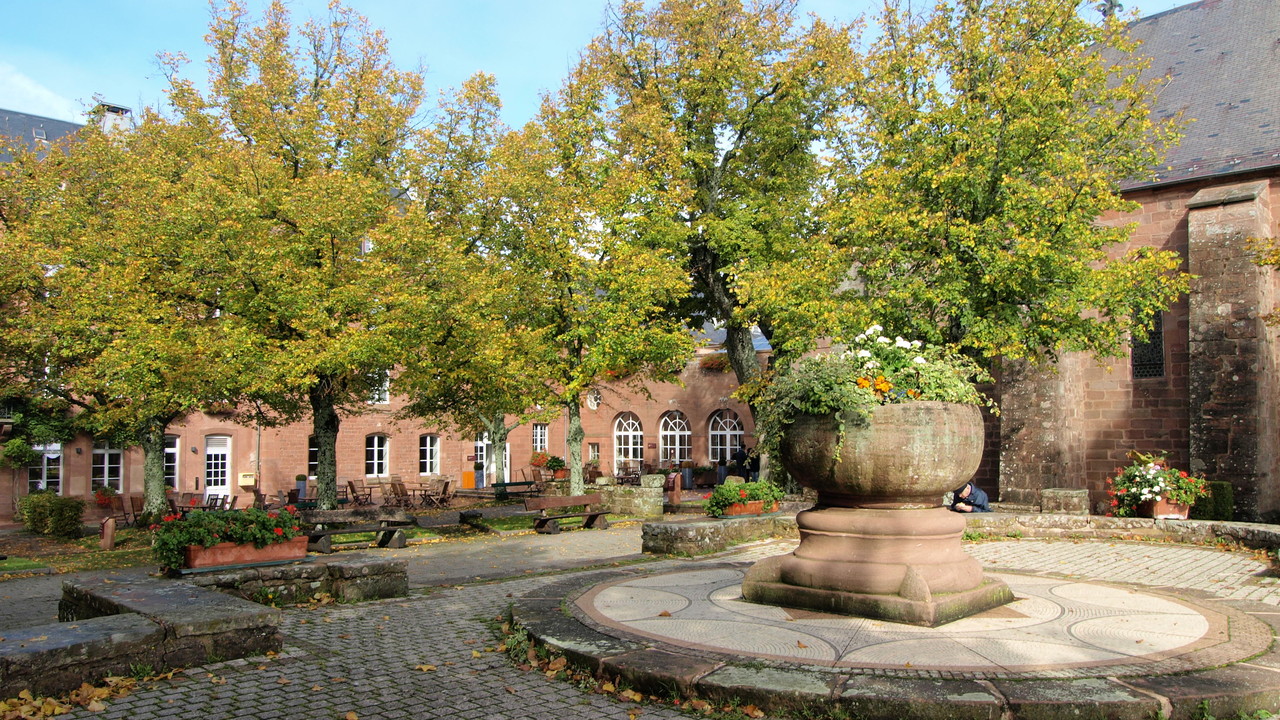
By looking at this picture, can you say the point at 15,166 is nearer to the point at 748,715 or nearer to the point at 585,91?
the point at 585,91

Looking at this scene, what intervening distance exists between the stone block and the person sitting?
1.90 meters

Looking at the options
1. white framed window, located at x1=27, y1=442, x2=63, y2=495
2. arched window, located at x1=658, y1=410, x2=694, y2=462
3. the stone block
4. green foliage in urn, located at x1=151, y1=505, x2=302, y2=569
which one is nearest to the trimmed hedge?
white framed window, located at x1=27, y1=442, x2=63, y2=495

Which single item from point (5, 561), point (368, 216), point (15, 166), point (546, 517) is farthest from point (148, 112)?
point (546, 517)

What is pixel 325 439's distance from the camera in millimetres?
16734

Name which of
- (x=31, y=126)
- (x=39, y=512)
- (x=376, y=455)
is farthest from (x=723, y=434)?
(x=31, y=126)

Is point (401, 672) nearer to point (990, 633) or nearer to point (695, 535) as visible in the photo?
point (990, 633)

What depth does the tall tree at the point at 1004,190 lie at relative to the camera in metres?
14.5

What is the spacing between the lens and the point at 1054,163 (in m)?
14.8

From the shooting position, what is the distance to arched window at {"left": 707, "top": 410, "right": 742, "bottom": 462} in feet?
102

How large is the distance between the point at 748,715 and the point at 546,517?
1099 centimetres

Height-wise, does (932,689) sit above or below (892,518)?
below

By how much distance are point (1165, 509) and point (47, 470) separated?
27295mm

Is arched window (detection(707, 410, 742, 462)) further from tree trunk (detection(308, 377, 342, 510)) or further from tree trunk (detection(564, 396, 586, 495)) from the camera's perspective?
tree trunk (detection(308, 377, 342, 510))

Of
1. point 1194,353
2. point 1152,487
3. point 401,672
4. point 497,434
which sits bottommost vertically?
point 401,672
